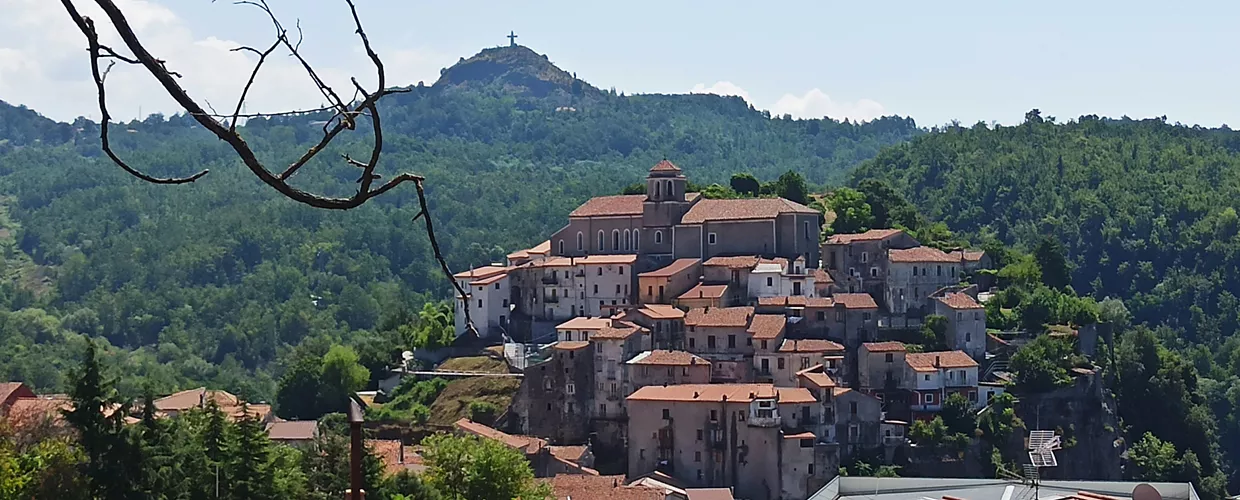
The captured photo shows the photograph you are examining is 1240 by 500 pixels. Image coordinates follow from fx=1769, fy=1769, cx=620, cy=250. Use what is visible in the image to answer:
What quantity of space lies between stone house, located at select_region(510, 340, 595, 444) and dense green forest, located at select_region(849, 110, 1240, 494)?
37.4 meters

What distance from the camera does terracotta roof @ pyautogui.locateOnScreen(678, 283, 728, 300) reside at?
61.7 m

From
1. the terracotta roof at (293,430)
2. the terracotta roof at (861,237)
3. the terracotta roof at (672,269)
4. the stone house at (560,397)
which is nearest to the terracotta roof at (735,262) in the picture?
the terracotta roof at (672,269)

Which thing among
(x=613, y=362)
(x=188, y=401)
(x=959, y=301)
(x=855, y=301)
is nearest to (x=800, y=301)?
(x=855, y=301)

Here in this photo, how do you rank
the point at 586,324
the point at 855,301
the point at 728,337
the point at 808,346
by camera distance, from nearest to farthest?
the point at 808,346
the point at 728,337
the point at 855,301
the point at 586,324

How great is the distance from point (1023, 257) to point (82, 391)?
50439 mm

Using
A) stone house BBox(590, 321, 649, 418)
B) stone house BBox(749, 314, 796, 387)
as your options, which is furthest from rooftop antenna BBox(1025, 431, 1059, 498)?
stone house BBox(590, 321, 649, 418)

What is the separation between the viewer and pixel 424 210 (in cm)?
512

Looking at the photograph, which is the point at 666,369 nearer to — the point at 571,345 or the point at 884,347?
the point at 571,345

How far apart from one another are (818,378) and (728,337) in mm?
3747

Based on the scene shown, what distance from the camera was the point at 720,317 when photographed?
196ft

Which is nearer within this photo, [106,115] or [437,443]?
[106,115]

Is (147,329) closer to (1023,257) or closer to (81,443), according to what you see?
(1023,257)

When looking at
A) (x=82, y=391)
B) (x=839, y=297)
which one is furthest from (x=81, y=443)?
(x=839, y=297)

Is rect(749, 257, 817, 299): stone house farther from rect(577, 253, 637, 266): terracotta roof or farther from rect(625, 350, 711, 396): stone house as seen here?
rect(577, 253, 637, 266): terracotta roof
